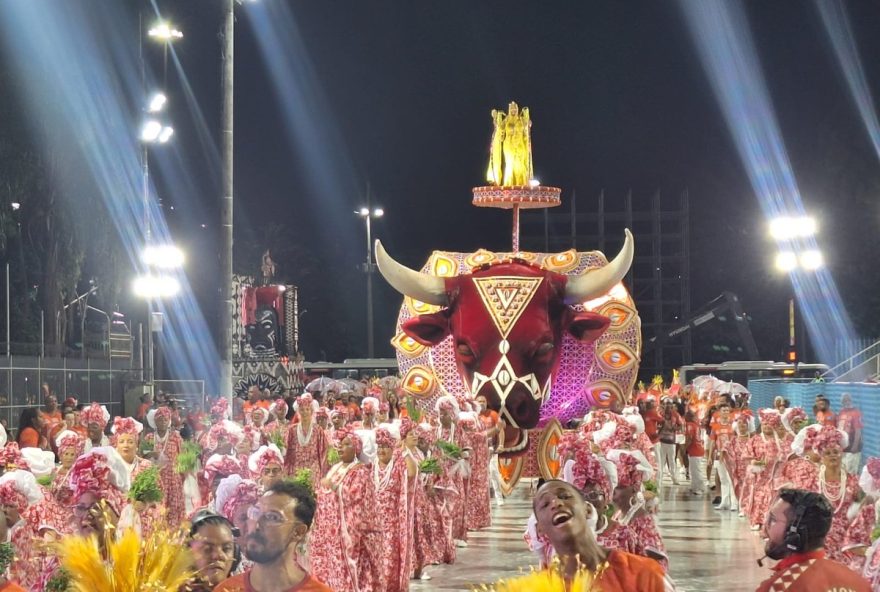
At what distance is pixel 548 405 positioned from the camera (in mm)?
18766

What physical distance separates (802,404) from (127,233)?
13.5m

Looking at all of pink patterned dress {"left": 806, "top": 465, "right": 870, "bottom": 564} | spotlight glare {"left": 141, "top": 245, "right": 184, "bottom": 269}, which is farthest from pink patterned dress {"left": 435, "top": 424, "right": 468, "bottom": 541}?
spotlight glare {"left": 141, "top": 245, "right": 184, "bottom": 269}

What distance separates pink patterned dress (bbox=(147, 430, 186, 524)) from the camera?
1398 cm

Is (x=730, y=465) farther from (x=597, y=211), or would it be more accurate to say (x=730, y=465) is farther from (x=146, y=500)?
(x=597, y=211)

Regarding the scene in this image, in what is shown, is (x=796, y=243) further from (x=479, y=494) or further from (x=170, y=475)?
(x=170, y=475)

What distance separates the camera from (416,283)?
1853 cm

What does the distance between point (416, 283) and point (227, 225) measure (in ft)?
12.3

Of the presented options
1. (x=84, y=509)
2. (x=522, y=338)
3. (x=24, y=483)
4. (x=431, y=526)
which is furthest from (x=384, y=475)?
(x=84, y=509)

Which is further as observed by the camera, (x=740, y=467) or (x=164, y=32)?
→ (x=164, y=32)

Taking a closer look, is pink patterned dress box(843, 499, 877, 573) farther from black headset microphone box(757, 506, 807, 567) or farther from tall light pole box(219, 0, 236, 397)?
tall light pole box(219, 0, 236, 397)

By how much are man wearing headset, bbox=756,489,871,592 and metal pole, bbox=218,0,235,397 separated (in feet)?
51.6

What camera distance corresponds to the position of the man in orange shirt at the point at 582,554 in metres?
5.00

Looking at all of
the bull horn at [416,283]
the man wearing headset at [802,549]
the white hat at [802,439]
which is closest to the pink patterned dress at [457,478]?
the bull horn at [416,283]

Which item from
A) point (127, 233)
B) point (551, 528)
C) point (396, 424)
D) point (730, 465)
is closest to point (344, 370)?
point (127, 233)
